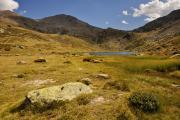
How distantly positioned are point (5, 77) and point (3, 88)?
1021cm

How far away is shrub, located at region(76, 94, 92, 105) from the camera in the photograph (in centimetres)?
2299

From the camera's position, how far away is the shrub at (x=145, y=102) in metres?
21.9

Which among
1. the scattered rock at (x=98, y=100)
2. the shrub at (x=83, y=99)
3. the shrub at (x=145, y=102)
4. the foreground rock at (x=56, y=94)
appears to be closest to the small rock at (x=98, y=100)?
the scattered rock at (x=98, y=100)

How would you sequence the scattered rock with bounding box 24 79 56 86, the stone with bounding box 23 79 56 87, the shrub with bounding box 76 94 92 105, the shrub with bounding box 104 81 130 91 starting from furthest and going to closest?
the scattered rock with bounding box 24 79 56 86 < the stone with bounding box 23 79 56 87 < the shrub with bounding box 104 81 130 91 < the shrub with bounding box 76 94 92 105

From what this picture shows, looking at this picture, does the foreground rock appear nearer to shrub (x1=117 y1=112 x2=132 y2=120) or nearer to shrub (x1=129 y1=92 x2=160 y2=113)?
shrub (x1=129 y1=92 x2=160 y2=113)

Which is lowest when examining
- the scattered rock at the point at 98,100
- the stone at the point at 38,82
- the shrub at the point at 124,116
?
the stone at the point at 38,82

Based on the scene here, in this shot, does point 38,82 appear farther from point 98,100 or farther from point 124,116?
point 124,116

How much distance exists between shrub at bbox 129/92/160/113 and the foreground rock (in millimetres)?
5206

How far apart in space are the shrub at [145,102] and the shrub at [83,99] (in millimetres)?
3934

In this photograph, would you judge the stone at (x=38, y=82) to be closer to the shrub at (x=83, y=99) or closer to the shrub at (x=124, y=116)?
the shrub at (x=83, y=99)

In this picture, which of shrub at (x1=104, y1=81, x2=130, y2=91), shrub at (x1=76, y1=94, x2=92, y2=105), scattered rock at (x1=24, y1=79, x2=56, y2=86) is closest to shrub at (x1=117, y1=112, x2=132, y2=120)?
shrub at (x1=76, y1=94, x2=92, y2=105)

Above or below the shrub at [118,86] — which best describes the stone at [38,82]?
below

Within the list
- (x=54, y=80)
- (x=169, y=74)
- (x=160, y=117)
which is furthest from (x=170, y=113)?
(x=169, y=74)

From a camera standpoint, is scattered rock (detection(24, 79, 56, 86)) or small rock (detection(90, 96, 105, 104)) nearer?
small rock (detection(90, 96, 105, 104))
